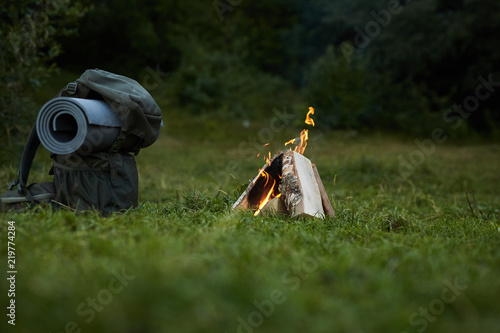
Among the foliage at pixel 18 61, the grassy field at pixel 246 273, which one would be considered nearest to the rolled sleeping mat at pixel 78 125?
the grassy field at pixel 246 273

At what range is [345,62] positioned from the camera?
1530 centimetres

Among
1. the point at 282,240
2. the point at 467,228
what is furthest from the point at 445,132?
the point at 282,240

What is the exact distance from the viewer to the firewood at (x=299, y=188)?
3.63 m

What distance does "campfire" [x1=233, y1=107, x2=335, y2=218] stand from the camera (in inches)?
145

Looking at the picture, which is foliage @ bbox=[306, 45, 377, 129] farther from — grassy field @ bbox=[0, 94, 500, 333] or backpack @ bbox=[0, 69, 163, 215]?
backpack @ bbox=[0, 69, 163, 215]

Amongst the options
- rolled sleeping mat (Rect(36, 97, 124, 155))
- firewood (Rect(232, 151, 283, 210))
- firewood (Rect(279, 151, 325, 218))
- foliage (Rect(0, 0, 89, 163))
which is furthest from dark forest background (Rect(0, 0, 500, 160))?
firewood (Rect(279, 151, 325, 218))

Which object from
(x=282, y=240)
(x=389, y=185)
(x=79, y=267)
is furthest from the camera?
(x=389, y=185)

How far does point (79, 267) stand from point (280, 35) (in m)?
26.0

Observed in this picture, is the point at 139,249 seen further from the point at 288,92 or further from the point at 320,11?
the point at 320,11

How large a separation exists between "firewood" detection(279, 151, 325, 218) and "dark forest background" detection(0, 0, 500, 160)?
8890 millimetres

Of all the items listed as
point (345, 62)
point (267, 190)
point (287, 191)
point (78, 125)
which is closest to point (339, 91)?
point (345, 62)

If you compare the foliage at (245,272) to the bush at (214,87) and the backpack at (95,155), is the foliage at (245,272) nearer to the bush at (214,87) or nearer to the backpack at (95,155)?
the backpack at (95,155)

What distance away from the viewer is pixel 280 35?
2633 cm

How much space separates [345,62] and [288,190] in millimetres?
12632
